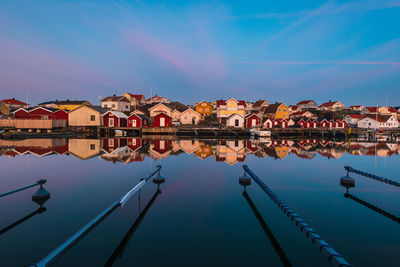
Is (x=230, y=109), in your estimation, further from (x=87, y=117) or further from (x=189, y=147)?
(x=189, y=147)

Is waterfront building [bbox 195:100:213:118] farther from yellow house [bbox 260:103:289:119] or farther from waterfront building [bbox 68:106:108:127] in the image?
waterfront building [bbox 68:106:108:127]

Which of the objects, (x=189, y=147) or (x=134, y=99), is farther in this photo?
(x=134, y=99)

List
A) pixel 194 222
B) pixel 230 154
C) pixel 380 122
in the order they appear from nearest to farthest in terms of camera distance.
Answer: pixel 194 222, pixel 230 154, pixel 380 122

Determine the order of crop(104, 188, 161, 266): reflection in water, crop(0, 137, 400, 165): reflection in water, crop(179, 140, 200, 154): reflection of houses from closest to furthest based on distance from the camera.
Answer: crop(104, 188, 161, 266): reflection in water → crop(0, 137, 400, 165): reflection in water → crop(179, 140, 200, 154): reflection of houses

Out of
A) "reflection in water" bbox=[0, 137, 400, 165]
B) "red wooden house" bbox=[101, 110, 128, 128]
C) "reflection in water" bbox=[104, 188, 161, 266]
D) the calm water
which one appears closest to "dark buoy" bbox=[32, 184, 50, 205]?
the calm water

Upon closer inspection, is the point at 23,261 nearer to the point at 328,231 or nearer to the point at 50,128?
the point at 328,231

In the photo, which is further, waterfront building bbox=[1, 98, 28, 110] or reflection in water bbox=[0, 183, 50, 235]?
waterfront building bbox=[1, 98, 28, 110]

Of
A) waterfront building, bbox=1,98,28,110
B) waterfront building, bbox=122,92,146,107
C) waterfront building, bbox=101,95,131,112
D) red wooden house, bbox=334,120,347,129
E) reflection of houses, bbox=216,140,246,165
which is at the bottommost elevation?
reflection of houses, bbox=216,140,246,165

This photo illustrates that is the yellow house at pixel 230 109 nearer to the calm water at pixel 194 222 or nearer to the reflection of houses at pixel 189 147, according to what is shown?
the reflection of houses at pixel 189 147

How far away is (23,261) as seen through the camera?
544cm

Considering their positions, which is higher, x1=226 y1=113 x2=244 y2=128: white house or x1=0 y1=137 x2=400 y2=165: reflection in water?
x1=226 y1=113 x2=244 y2=128: white house

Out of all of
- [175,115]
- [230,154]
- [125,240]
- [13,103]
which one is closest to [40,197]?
[125,240]

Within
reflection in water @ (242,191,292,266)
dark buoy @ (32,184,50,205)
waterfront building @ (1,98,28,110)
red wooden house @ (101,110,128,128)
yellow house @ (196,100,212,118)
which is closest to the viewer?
reflection in water @ (242,191,292,266)

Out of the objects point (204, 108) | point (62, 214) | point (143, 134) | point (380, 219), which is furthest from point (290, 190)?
point (204, 108)
